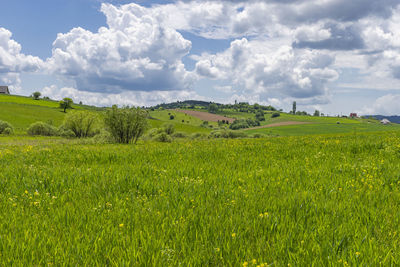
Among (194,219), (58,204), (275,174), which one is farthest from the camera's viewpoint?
(275,174)

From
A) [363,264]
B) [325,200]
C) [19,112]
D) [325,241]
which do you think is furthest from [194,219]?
[19,112]

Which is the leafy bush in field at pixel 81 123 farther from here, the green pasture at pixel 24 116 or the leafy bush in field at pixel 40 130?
the green pasture at pixel 24 116

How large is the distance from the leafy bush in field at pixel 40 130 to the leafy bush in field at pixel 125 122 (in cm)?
4860

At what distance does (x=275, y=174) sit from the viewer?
21.2ft

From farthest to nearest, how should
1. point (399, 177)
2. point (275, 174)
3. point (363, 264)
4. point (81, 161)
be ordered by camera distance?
point (81, 161) → point (275, 174) → point (399, 177) → point (363, 264)

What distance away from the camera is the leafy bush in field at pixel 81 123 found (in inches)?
2462

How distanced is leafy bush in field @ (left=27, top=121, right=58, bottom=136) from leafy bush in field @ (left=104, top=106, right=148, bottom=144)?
48605 millimetres

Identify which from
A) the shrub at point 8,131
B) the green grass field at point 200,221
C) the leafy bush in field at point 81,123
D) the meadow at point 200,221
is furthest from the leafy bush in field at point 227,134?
the meadow at point 200,221

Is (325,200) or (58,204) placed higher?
(325,200)

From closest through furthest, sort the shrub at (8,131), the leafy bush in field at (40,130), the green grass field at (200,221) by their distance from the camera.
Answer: the green grass field at (200,221) < the shrub at (8,131) < the leafy bush in field at (40,130)

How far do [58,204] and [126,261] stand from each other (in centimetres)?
246

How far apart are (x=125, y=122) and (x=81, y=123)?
39415mm

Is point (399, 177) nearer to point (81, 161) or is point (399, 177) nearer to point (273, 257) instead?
point (273, 257)

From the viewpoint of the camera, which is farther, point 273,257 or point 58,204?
point 58,204
